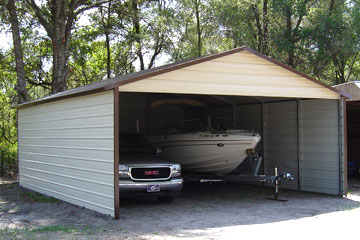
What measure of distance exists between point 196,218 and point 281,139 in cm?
544

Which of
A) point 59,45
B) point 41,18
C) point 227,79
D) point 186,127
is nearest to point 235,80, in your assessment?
point 227,79

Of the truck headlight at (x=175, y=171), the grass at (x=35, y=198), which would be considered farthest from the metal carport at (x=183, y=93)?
the truck headlight at (x=175, y=171)

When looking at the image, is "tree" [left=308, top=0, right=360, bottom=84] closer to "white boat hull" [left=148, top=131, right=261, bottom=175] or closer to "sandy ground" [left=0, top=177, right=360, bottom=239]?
"sandy ground" [left=0, top=177, right=360, bottom=239]

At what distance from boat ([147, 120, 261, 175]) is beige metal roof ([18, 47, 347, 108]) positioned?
5.49 ft

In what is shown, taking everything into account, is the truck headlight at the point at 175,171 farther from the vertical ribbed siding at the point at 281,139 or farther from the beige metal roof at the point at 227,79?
the vertical ribbed siding at the point at 281,139

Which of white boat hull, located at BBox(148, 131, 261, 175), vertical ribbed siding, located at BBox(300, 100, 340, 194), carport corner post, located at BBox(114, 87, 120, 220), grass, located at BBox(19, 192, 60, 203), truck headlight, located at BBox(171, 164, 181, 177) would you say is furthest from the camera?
vertical ribbed siding, located at BBox(300, 100, 340, 194)

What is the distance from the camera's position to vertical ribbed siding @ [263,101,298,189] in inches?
496

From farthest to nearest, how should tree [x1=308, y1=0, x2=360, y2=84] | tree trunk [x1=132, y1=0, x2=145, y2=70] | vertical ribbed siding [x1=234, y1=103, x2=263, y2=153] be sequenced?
tree trunk [x1=132, y1=0, x2=145, y2=70]
tree [x1=308, y1=0, x2=360, y2=84]
vertical ribbed siding [x1=234, y1=103, x2=263, y2=153]

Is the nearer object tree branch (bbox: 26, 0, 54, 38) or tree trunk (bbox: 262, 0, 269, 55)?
tree branch (bbox: 26, 0, 54, 38)

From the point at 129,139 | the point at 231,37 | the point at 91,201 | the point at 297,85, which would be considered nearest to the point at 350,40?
the point at 231,37

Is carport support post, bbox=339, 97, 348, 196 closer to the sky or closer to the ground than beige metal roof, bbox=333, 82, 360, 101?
closer to the ground

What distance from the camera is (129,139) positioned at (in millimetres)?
11719

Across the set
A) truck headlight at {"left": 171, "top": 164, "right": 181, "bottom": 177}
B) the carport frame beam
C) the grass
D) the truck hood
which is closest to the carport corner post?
the carport frame beam

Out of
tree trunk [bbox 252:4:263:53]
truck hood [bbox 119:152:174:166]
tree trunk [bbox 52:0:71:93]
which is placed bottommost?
truck hood [bbox 119:152:174:166]
